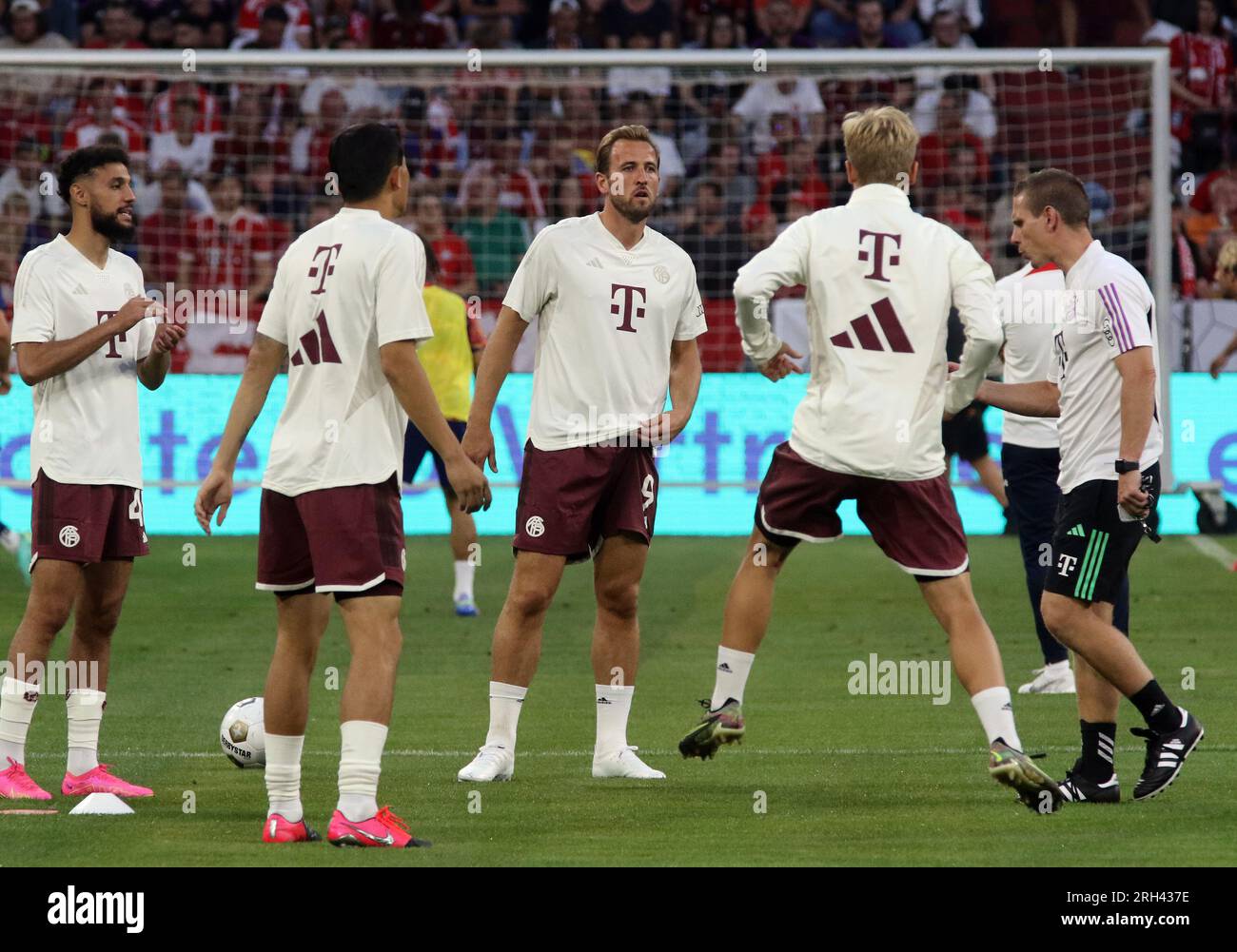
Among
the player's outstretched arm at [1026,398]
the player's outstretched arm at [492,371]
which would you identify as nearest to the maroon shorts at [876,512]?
the player's outstretched arm at [1026,398]

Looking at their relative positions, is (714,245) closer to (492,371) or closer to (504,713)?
(492,371)

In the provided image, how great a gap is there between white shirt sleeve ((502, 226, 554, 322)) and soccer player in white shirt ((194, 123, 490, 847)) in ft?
3.92

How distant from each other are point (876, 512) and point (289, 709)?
210cm

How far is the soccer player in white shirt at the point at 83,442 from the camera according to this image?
23.0ft

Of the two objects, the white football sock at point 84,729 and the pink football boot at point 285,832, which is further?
the white football sock at point 84,729

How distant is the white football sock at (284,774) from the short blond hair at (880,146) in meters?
2.70

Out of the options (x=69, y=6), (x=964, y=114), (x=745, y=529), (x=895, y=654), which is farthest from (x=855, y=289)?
(x=69, y=6)

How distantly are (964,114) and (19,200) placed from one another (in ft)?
28.1

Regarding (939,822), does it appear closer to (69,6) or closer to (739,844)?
(739,844)

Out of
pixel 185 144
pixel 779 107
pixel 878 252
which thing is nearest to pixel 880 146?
pixel 878 252

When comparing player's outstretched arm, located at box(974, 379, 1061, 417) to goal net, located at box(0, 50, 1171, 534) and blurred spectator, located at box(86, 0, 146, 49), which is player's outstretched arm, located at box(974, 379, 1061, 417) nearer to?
goal net, located at box(0, 50, 1171, 534)

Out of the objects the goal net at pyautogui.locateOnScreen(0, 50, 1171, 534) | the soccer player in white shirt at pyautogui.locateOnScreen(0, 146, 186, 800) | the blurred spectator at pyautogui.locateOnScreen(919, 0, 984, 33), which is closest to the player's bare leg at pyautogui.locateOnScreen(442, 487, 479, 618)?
the goal net at pyautogui.locateOnScreen(0, 50, 1171, 534)

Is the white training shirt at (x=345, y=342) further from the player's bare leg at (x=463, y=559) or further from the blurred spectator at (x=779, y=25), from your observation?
the blurred spectator at (x=779, y=25)

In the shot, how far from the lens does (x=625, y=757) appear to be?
7414 millimetres
